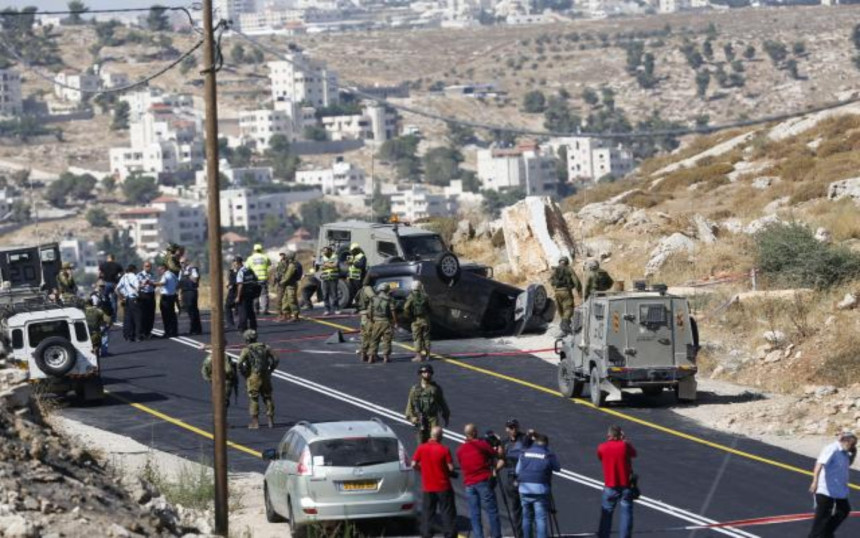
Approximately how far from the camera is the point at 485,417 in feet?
102

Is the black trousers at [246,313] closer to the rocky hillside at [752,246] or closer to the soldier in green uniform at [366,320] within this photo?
the soldier in green uniform at [366,320]

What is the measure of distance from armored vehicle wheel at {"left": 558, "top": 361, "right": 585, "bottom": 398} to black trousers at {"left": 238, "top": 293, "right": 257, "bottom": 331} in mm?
8990

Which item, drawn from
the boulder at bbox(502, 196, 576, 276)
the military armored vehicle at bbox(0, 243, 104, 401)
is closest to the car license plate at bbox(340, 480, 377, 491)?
the military armored vehicle at bbox(0, 243, 104, 401)

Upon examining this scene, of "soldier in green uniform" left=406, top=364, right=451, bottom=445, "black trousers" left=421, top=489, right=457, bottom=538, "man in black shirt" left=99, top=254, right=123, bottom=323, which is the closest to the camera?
"black trousers" left=421, top=489, right=457, bottom=538

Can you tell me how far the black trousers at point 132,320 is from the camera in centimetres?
3997

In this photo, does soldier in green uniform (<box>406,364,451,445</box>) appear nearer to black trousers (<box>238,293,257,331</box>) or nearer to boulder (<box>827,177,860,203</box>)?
black trousers (<box>238,293,257,331</box>)

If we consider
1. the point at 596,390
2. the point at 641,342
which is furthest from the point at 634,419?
the point at 641,342

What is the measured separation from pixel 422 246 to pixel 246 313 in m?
4.82

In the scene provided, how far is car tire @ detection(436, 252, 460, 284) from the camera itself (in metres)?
38.5

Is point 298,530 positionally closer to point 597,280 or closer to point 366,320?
point 366,320

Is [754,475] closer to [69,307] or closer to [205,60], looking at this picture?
[205,60]

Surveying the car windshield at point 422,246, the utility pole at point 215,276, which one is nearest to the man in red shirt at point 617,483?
the utility pole at point 215,276

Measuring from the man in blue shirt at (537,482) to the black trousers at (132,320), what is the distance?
1955cm

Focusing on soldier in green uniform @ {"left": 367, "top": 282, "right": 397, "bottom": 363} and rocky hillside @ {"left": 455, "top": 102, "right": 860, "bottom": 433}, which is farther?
soldier in green uniform @ {"left": 367, "top": 282, "right": 397, "bottom": 363}
